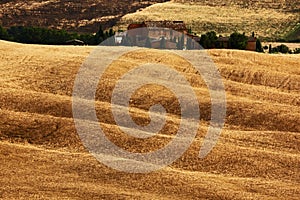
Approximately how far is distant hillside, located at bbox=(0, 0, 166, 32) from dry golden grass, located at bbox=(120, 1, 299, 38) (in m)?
3.40

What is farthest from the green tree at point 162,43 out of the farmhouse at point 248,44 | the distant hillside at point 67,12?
the distant hillside at point 67,12

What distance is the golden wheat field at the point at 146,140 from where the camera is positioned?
27562 millimetres

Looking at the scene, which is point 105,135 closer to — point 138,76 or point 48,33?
point 138,76

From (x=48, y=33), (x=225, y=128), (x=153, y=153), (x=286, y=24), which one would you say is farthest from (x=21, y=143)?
(x=286, y=24)

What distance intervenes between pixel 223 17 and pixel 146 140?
81.8 meters

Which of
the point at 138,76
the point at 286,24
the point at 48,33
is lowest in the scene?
the point at 286,24

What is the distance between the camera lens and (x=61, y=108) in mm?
36969

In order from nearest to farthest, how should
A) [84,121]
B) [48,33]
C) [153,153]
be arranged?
1. [153,153]
2. [84,121]
3. [48,33]

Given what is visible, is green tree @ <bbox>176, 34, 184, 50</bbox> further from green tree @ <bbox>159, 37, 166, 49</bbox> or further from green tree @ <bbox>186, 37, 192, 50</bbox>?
green tree @ <bbox>159, 37, 166, 49</bbox>

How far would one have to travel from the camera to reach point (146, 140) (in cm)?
3300

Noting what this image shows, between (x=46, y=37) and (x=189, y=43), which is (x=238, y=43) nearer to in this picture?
(x=189, y=43)

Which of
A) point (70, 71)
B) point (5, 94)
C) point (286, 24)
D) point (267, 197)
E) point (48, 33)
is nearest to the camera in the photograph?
point (267, 197)

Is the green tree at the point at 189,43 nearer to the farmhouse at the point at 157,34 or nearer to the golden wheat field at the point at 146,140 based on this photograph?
the farmhouse at the point at 157,34

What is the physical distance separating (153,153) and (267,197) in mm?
5951
